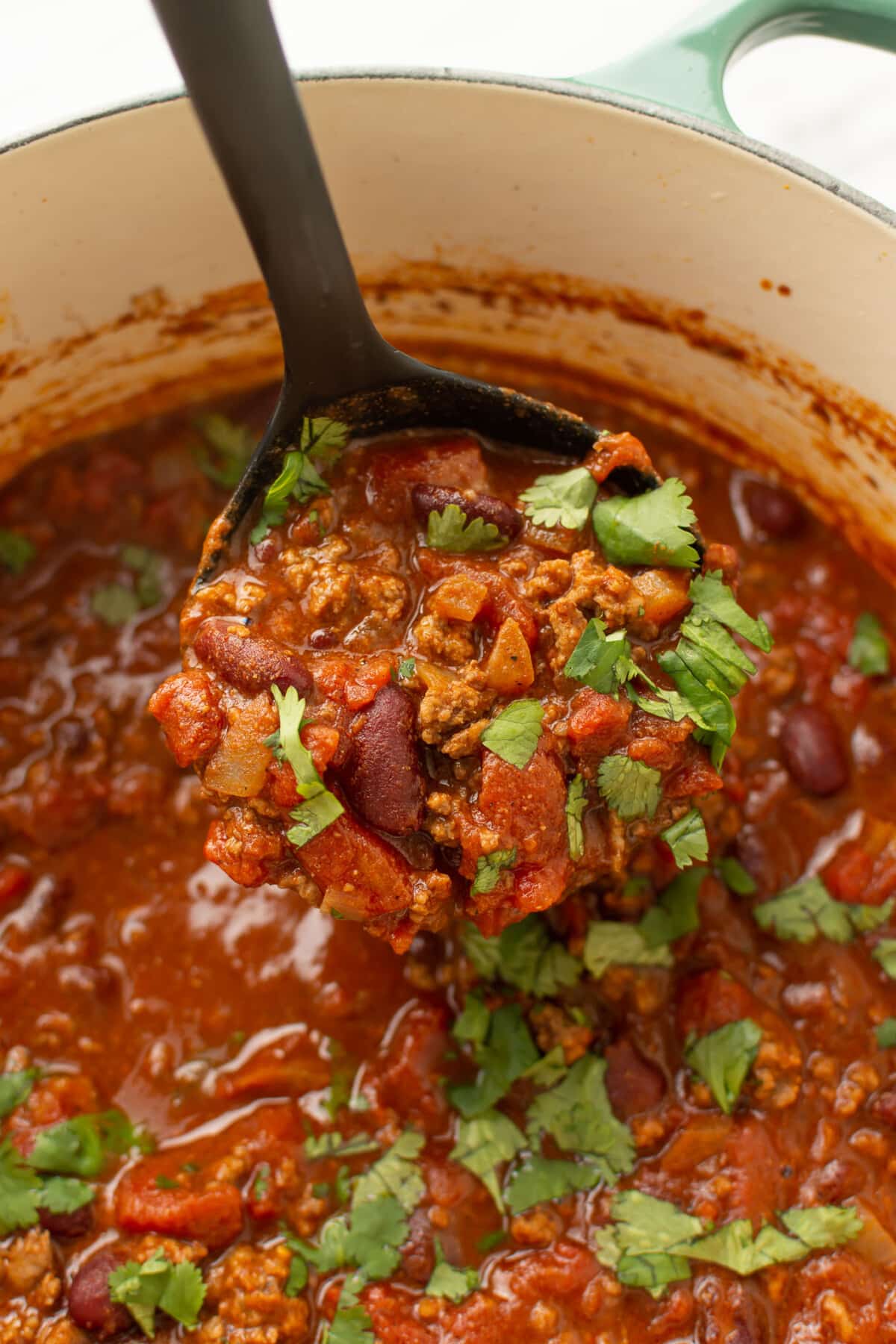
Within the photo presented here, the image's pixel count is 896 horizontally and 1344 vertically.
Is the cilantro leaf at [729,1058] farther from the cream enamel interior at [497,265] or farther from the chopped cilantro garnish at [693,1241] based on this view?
the cream enamel interior at [497,265]

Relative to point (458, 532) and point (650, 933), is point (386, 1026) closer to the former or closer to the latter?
point (650, 933)

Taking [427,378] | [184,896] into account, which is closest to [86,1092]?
[184,896]

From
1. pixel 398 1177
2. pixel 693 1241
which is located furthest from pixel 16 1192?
pixel 693 1241

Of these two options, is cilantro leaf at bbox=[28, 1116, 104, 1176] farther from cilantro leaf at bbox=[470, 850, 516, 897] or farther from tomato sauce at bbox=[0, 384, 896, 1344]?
cilantro leaf at bbox=[470, 850, 516, 897]

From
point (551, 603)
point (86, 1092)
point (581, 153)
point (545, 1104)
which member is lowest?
point (545, 1104)

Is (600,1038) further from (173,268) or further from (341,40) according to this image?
(341,40)

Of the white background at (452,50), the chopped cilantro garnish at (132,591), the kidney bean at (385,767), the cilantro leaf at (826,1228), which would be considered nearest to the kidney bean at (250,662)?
the kidney bean at (385,767)
